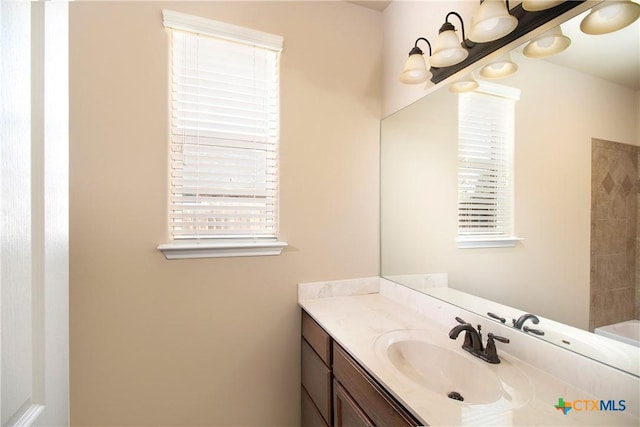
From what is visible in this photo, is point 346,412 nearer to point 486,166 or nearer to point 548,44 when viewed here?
point 486,166

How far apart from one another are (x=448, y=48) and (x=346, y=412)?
1.51m

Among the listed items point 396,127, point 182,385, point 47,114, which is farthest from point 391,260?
point 47,114

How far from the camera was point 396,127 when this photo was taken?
5.81ft

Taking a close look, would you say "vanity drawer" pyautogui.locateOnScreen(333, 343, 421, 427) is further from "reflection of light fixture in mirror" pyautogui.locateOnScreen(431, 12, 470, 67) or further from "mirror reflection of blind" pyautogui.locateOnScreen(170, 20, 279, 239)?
"reflection of light fixture in mirror" pyautogui.locateOnScreen(431, 12, 470, 67)

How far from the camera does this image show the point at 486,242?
126 cm

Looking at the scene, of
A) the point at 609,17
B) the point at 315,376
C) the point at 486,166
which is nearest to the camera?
the point at 609,17

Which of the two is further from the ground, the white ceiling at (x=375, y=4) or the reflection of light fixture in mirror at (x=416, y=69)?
the white ceiling at (x=375, y=4)

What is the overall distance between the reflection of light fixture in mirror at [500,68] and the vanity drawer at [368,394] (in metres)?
1.22

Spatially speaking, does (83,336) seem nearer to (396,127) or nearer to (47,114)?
(47,114)

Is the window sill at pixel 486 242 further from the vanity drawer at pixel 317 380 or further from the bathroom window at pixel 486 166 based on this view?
the vanity drawer at pixel 317 380

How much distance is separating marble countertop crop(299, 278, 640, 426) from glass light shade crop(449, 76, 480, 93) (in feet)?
3.21

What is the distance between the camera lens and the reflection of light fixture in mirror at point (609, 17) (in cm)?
78

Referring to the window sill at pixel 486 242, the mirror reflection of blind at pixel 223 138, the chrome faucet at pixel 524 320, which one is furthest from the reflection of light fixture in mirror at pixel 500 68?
the mirror reflection of blind at pixel 223 138

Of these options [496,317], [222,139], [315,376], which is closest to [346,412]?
[315,376]
